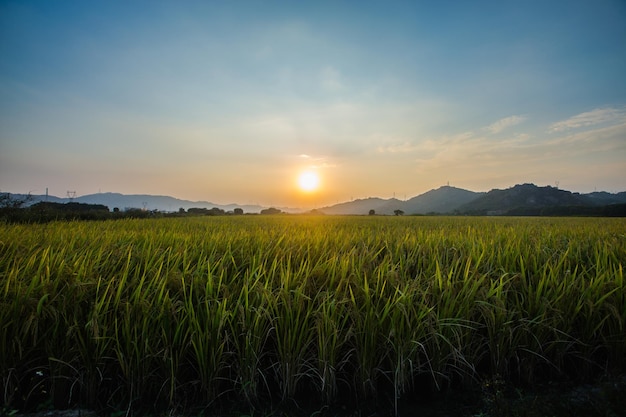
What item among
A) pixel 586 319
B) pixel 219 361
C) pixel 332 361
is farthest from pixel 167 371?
pixel 586 319

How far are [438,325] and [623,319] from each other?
5.34ft

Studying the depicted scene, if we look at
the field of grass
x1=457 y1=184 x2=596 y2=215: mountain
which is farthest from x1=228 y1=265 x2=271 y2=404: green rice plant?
x1=457 y1=184 x2=596 y2=215: mountain

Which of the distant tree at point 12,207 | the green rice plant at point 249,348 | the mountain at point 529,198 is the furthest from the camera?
the mountain at point 529,198

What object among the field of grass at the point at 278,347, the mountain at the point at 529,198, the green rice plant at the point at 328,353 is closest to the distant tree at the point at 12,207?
the field of grass at the point at 278,347

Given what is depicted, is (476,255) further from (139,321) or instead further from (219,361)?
(139,321)

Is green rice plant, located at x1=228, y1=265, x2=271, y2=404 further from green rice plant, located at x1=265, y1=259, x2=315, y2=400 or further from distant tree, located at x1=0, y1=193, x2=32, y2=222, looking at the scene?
distant tree, located at x1=0, y1=193, x2=32, y2=222

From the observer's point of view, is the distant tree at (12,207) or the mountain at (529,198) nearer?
the distant tree at (12,207)

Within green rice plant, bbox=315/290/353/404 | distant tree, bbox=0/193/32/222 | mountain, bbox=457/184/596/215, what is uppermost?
mountain, bbox=457/184/596/215

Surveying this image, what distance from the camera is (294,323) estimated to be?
7.14ft

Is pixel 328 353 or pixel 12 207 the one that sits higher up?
pixel 12 207

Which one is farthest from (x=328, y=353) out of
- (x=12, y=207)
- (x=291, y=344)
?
(x=12, y=207)

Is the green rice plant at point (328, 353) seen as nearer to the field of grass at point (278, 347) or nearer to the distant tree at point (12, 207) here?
the field of grass at point (278, 347)

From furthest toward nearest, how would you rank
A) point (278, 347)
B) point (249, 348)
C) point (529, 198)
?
point (529, 198)
point (278, 347)
point (249, 348)

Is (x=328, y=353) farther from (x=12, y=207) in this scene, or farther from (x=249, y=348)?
(x=12, y=207)
